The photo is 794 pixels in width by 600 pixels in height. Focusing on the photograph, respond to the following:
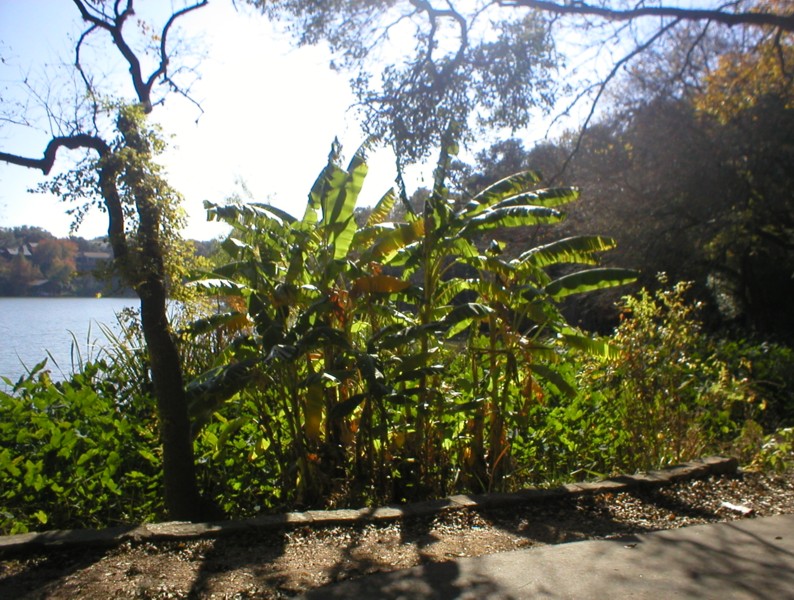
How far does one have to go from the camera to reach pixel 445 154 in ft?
23.4

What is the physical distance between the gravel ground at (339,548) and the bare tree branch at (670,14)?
23.0ft

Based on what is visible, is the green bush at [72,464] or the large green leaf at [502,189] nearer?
the green bush at [72,464]

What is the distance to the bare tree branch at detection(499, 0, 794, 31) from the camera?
10531 mm

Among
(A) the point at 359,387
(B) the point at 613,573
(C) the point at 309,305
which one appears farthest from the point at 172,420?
(B) the point at 613,573

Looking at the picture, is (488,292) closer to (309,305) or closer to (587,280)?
(587,280)

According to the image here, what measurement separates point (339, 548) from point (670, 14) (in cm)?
929

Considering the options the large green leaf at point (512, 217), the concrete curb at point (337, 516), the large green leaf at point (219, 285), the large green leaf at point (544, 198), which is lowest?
the concrete curb at point (337, 516)

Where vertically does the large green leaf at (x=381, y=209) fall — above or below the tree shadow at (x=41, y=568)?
above

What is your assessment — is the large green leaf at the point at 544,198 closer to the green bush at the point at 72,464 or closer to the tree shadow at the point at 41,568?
the green bush at the point at 72,464

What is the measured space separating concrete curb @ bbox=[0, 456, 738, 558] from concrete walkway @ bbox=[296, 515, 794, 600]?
0.96 m

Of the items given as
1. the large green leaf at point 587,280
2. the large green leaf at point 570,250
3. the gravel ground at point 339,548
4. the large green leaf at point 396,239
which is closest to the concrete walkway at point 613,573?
the gravel ground at point 339,548

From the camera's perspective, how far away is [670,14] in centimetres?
1091

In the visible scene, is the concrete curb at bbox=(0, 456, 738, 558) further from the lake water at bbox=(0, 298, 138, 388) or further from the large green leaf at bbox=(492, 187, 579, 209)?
the lake water at bbox=(0, 298, 138, 388)

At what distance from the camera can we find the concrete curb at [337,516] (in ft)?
15.2
